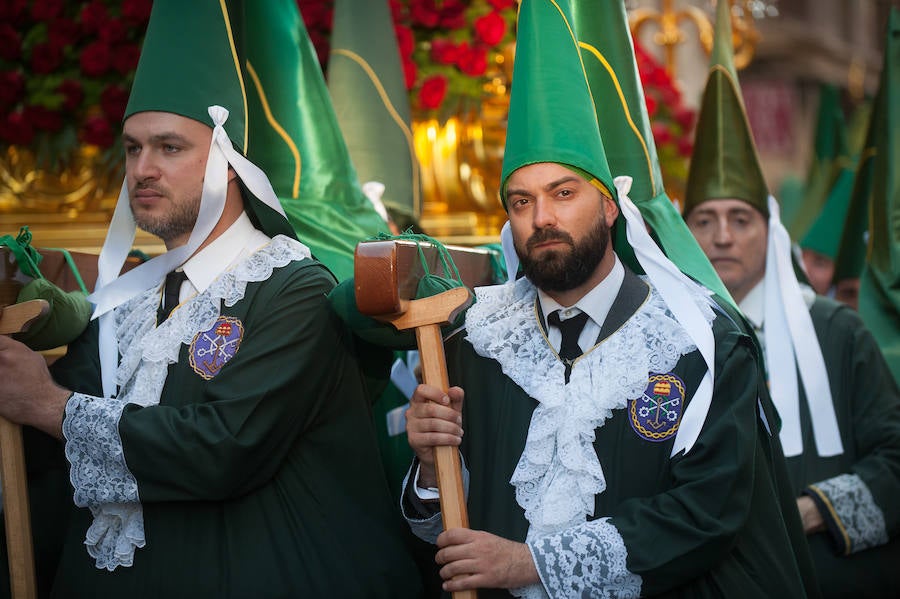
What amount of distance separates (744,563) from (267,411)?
1233 millimetres

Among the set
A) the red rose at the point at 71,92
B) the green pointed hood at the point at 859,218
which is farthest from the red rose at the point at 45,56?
the green pointed hood at the point at 859,218

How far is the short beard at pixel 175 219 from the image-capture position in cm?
299

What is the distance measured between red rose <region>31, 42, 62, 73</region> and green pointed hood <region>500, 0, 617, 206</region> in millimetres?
2813

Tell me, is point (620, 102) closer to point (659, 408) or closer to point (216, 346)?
point (659, 408)

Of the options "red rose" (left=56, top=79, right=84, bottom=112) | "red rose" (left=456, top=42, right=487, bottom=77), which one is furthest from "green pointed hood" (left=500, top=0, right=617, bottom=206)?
"red rose" (left=56, top=79, right=84, bottom=112)

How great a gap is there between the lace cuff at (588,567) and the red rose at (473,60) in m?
3.09

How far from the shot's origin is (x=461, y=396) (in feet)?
8.65

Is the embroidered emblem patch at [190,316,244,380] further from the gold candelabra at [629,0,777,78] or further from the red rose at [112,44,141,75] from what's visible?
the gold candelabra at [629,0,777,78]

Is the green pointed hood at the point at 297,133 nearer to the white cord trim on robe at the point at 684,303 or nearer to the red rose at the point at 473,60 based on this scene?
the white cord trim on robe at the point at 684,303

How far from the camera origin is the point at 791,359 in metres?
3.97

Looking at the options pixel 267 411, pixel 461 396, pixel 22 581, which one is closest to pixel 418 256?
pixel 461 396

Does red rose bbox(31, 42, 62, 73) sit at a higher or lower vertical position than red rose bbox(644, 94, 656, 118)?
higher

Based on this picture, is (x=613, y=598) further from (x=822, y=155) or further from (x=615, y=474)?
(x=822, y=155)

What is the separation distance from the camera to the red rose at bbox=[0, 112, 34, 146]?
494 centimetres
